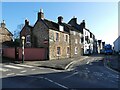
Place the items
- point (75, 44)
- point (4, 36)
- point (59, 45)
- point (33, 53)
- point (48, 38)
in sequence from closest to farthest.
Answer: point (33, 53), point (48, 38), point (59, 45), point (75, 44), point (4, 36)

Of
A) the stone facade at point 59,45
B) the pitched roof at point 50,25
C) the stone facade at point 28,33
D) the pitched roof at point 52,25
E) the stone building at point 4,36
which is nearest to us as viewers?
the stone facade at point 59,45

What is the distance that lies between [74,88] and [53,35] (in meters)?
26.4

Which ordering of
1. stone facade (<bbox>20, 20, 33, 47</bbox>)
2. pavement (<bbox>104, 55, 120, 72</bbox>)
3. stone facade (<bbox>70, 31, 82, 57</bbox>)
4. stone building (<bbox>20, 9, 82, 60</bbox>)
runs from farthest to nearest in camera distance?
stone facade (<bbox>70, 31, 82, 57</bbox>)
stone facade (<bbox>20, 20, 33, 47</bbox>)
stone building (<bbox>20, 9, 82, 60</bbox>)
pavement (<bbox>104, 55, 120, 72</bbox>)

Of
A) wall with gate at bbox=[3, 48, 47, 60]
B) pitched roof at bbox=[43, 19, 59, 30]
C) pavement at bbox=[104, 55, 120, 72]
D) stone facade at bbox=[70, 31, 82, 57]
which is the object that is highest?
pitched roof at bbox=[43, 19, 59, 30]

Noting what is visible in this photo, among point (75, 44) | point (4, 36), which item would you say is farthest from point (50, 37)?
point (4, 36)

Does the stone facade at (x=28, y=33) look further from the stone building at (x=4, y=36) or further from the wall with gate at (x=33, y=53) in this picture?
the stone building at (x=4, y=36)

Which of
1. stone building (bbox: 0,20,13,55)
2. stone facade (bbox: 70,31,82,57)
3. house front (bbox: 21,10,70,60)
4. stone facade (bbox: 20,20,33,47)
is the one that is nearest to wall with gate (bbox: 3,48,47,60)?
house front (bbox: 21,10,70,60)

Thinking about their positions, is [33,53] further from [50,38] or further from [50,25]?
[50,25]

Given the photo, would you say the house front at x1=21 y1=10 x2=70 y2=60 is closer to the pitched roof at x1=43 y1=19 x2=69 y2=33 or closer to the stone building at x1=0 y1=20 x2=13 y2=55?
the pitched roof at x1=43 y1=19 x2=69 y2=33

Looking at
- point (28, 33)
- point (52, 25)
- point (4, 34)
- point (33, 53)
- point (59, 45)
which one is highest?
point (52, 25)

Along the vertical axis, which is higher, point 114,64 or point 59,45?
point 59,45

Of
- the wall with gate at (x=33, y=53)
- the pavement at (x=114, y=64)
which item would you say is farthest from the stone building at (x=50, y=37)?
the pavement at (x=114, y=64)

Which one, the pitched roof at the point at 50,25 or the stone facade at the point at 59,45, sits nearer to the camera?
the stone facade at the point at 59,45

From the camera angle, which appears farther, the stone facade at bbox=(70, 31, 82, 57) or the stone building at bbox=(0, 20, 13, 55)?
the stone building at bbox=(0, 20, 13, 55)
